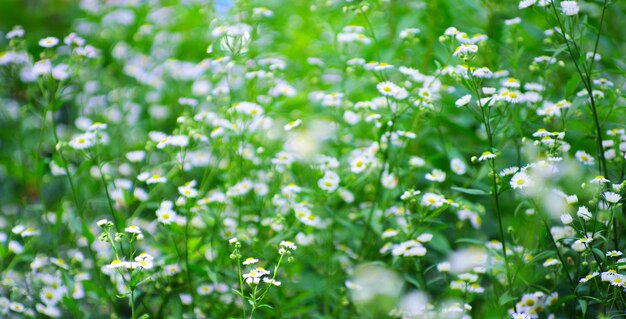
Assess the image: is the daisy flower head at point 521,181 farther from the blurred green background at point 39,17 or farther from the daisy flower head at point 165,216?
the blurred green background at point 39,17

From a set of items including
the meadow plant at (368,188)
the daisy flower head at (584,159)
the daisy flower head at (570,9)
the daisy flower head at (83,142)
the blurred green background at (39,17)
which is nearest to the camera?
the daisy flower head at (570,9)

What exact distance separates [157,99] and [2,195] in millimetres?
912

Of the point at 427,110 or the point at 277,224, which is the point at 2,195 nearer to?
the point at 277,224

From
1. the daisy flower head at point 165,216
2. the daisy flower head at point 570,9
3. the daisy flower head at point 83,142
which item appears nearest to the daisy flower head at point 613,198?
the daisy flower head at point 570,9

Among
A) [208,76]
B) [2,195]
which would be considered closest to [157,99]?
[208,76]

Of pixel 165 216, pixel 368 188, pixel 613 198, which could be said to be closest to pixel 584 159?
pixel 613 198

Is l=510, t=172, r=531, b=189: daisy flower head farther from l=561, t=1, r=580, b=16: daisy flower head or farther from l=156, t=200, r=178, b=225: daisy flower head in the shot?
l=156, t=200, r=178, b=225: daisy flower head

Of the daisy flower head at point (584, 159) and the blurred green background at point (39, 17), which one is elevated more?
the daisy flower head at point (584, 159)

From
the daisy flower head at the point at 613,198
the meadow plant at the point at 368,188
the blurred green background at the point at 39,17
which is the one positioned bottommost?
the blurred green background at the point at 39,17

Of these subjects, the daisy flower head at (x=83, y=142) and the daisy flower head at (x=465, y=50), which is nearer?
the daisy flower head at (x=465, y=50)

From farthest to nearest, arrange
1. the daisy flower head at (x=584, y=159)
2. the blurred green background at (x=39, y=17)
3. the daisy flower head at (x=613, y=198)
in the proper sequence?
the blurred green background at (x=39, y=17), the daisy flower head at (x=584, y=159), the daisy flower head at (x=613, y=198)

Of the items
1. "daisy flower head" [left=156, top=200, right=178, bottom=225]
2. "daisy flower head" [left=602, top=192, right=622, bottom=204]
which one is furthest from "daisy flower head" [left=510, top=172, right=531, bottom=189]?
"daisy flower head" [left=156, top=200, right=178, bottom=225]

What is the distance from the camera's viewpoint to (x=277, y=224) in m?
2.28

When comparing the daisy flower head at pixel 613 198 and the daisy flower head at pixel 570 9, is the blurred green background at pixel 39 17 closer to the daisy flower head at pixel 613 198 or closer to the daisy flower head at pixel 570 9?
the daisy flower head at pixel 570 9
